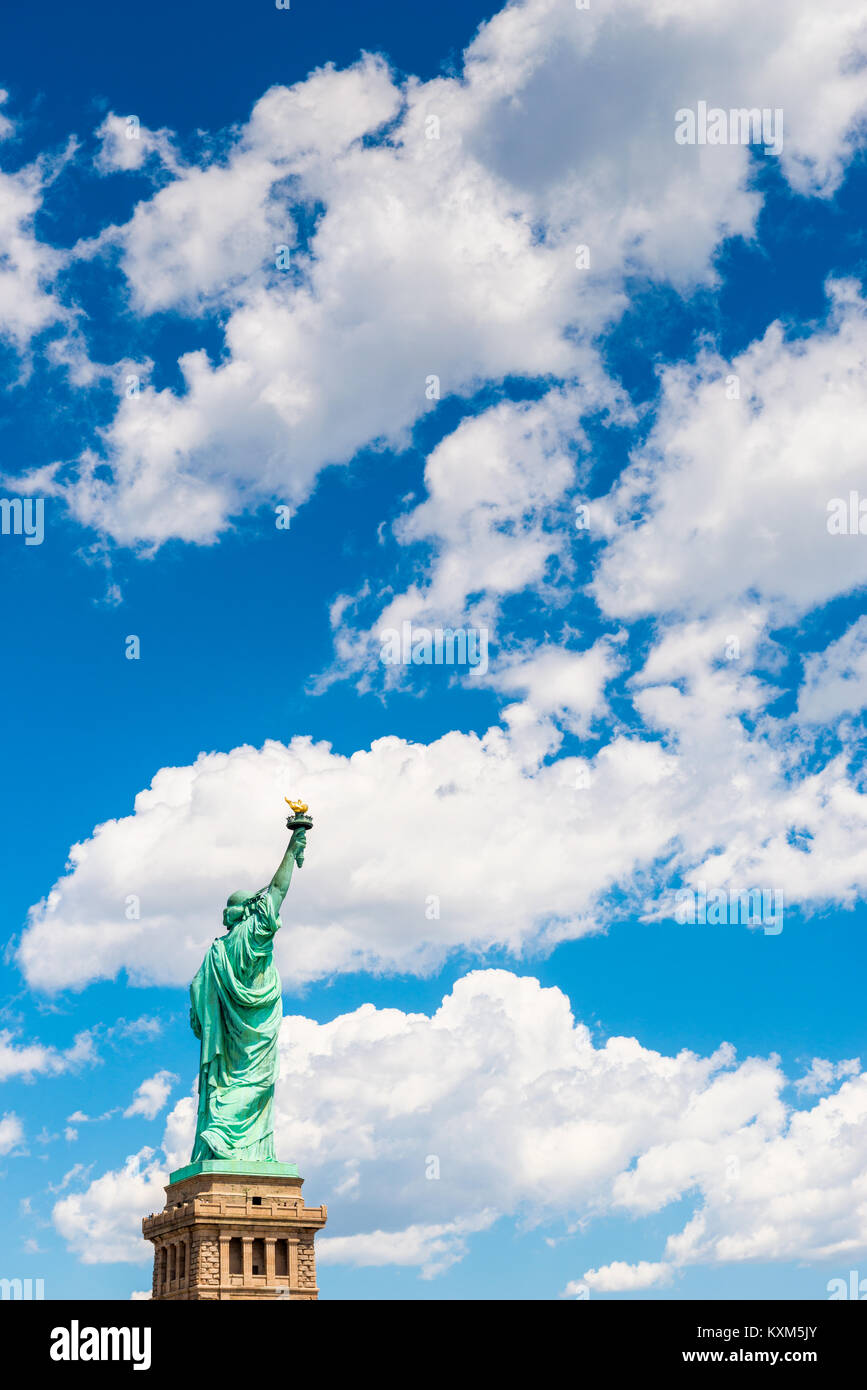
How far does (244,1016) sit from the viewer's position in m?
67.6

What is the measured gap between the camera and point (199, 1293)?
60.8 metres

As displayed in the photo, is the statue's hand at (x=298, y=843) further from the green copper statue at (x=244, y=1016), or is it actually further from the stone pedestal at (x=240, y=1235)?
the stone pedestal at (x=240, y=1235)

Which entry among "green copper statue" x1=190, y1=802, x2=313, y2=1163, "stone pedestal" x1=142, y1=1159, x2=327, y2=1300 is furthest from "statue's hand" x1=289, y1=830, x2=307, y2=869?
"stone pedestal" x1=142, y1=1159, x2=327, y2=1300

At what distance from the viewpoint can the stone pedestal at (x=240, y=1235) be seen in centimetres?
6144

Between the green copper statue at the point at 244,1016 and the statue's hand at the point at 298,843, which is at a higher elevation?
the statue's hand at the point at 298,843

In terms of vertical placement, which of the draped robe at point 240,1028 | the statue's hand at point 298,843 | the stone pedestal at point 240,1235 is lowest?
the stone pedestal at point 240,1235

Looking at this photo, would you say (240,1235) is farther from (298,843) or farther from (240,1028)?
(298,843)

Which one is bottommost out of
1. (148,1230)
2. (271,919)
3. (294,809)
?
(148,1230)

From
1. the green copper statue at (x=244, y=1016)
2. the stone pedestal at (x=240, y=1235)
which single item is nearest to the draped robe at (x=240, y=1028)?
the green copper statue at (x=244, y=1016)
